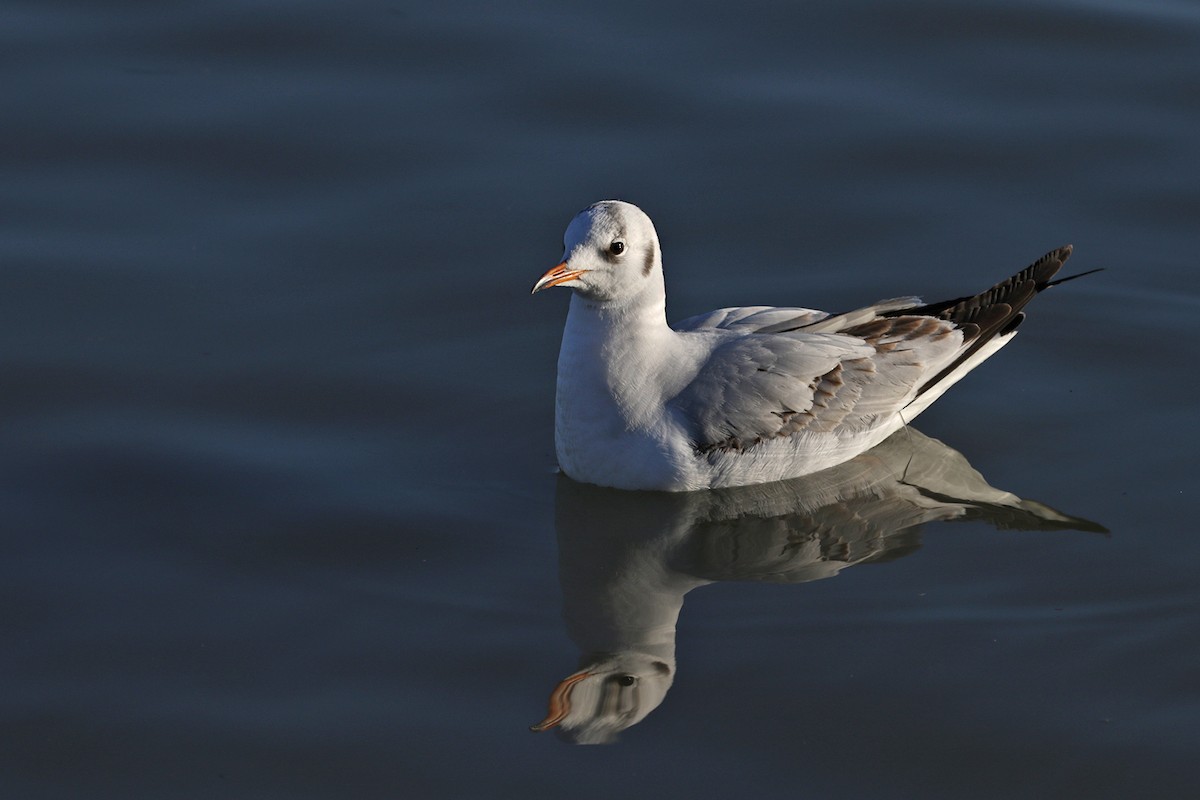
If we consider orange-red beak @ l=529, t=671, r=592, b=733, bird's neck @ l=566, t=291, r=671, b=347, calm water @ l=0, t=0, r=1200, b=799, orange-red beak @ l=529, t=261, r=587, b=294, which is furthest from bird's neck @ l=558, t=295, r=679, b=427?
orange-red beak @ l=529, t=671, r=592, b=733

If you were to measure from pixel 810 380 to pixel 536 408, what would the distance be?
1.32 m

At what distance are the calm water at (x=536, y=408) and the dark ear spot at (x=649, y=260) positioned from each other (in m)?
1.00

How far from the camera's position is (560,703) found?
6332 millimetres

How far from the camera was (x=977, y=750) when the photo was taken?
6.04 meters

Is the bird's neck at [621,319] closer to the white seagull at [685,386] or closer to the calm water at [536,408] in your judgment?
the white seagull at [685,386]

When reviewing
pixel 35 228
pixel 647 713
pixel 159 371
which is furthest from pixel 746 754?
pixel 35 228

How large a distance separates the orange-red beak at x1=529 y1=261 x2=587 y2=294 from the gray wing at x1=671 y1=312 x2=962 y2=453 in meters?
0.76

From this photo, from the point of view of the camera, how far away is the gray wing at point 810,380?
766 cm

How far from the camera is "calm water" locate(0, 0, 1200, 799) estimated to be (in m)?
6.18

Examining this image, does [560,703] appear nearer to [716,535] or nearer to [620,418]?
[716,535]

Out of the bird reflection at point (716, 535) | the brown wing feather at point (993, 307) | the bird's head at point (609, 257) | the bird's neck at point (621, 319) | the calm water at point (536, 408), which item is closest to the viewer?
the calm water at point (536, 408)

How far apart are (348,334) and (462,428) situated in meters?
0.93

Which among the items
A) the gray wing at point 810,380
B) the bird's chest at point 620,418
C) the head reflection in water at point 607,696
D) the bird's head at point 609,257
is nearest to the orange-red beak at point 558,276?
the bird's head at point 609,257

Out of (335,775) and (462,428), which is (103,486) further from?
(335,775)
